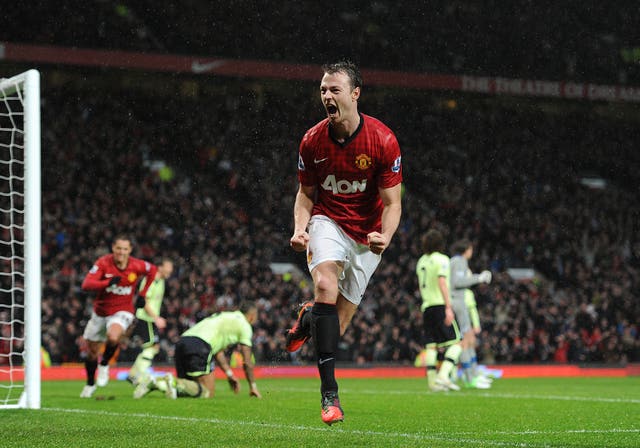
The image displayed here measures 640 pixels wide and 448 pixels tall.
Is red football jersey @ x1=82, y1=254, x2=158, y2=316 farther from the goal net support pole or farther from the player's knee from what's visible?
the player's knee

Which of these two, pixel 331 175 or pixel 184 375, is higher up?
pixel 331 175

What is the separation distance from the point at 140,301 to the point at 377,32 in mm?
15223

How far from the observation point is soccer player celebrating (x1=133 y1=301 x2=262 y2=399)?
10.6 m

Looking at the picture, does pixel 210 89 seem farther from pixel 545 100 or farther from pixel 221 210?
pixel 545 100

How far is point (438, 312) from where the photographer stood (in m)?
12.5

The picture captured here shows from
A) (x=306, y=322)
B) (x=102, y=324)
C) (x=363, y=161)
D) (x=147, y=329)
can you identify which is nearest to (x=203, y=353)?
(x=102, y=324)

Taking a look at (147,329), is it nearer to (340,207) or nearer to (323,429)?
(323,429)

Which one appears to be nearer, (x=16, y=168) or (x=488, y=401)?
(x=488, y=401)

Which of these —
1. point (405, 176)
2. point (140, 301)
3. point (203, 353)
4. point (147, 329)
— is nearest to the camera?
point (203, 353)

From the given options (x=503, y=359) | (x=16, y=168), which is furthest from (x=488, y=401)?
(x=16, y=168)

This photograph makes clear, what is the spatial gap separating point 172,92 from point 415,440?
23.3 metres

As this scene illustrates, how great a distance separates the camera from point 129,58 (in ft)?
79.7

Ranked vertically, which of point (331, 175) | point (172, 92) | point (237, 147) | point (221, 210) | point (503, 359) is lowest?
point (503, 359)

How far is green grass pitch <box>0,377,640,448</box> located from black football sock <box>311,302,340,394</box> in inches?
19.1
